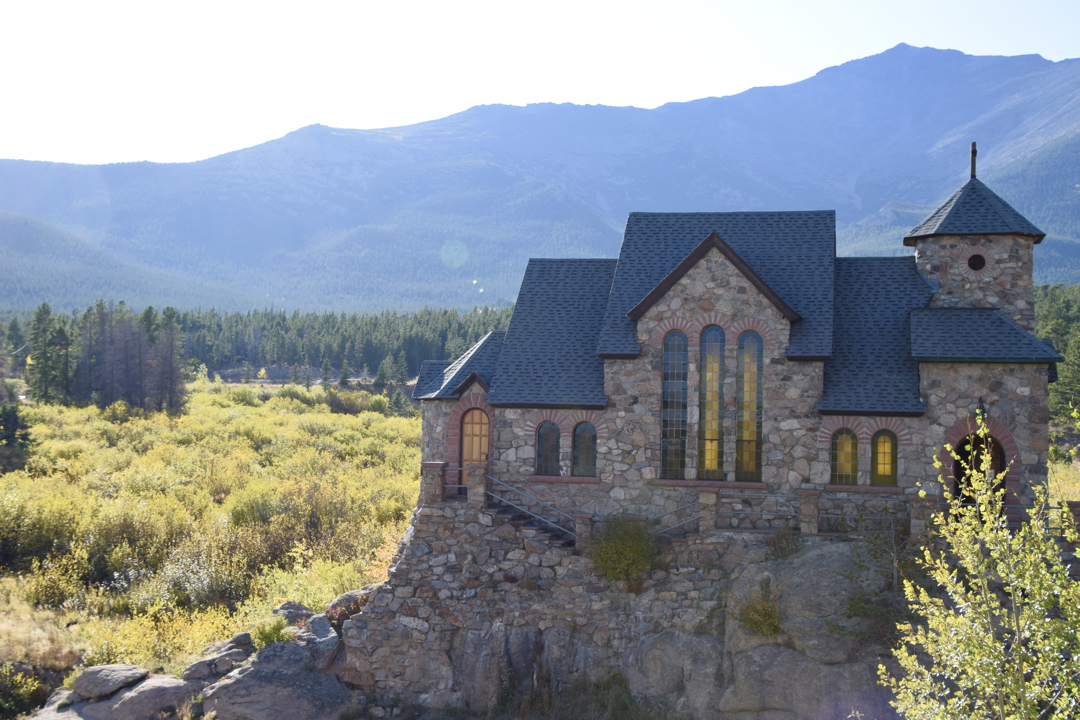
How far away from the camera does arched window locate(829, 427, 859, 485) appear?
69.4ft

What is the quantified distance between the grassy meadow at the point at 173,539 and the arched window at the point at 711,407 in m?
11.7

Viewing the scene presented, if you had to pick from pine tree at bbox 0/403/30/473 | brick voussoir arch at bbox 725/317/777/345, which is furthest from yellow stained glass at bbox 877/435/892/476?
pine tree at bbox 0/403/30/473

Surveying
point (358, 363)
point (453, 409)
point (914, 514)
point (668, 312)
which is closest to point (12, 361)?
point (358, 363)

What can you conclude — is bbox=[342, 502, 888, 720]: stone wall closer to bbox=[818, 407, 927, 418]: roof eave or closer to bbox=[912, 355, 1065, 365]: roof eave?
bbox=[818, 407, 927, 418]: roof eave

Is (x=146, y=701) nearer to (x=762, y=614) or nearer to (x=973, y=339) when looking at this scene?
(x=762, y=614)

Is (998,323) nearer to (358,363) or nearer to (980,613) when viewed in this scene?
(980,613)

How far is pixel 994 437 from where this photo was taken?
20.5m

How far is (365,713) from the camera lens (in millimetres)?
20547

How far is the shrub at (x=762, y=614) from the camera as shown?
1856 cm

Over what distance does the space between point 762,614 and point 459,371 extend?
483 inches

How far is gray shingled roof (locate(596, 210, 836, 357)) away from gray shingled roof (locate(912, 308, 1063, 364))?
2.70 m

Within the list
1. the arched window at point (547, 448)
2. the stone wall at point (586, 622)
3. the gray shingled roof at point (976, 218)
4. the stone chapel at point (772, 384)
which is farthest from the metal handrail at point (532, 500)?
the gray shingled roof at point (976, 218)

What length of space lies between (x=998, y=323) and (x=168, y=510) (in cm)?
3319

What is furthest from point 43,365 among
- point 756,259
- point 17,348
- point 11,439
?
point 756,259
